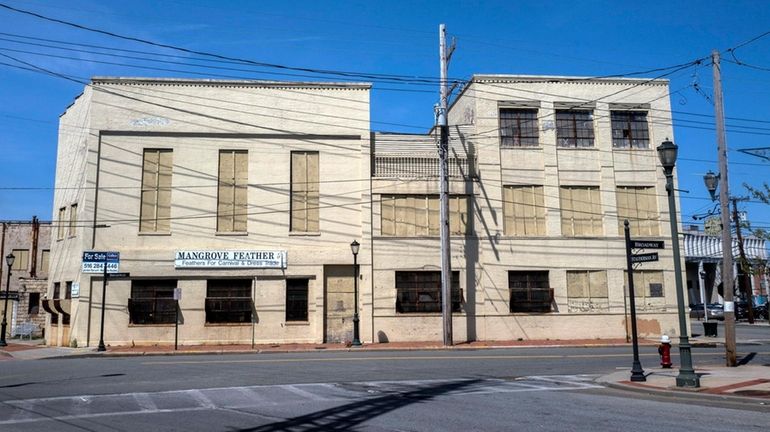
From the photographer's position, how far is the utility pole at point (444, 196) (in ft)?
90.6

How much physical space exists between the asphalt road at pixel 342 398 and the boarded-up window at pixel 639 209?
38.5 feet

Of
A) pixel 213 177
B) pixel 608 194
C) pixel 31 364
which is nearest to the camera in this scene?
pixel 31 364

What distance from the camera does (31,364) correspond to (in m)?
21.1

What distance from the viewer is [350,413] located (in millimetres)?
10656

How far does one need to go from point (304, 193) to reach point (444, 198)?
6467mm

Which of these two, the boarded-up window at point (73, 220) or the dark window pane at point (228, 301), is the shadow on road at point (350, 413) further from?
the boarded-up window at point (73, 220)

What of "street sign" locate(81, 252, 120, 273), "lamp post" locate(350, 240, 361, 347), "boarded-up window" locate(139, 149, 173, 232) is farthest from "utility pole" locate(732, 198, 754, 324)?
"street sign" locate(81, 252, 120, 273)

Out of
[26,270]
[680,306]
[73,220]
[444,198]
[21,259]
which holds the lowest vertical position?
[680,306]

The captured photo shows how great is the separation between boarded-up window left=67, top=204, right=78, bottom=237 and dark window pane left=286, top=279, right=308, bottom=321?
32.9ft

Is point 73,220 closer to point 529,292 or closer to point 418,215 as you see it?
point 418,215

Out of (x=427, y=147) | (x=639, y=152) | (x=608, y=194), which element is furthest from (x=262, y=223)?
(x=639, y=152)

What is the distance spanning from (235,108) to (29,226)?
2518 centimetres

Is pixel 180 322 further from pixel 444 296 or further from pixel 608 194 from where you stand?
pixel 608 194

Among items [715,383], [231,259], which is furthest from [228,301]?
[715,383]
